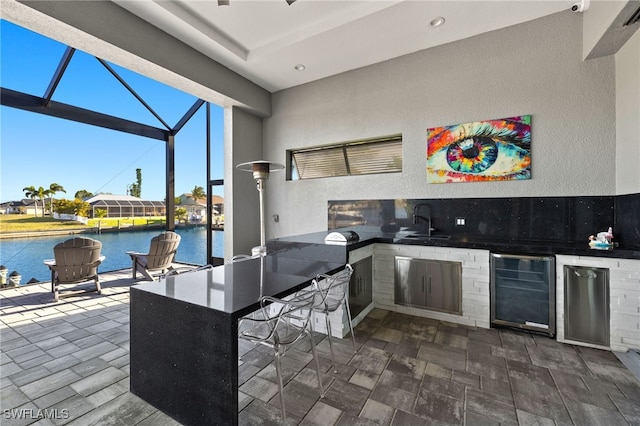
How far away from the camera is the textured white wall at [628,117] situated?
7.79ft

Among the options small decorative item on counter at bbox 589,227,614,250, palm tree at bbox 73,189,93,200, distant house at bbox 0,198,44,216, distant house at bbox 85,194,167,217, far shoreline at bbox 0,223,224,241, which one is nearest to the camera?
small decorative item on counter at bbox 589,227,614,250

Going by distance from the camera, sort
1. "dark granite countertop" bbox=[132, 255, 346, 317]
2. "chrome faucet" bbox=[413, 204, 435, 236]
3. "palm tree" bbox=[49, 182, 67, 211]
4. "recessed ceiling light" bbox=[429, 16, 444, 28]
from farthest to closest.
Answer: "palm tree" bbox=[49, 182, 67, 211]
"chrome faucet" bbox=[413, 204, 435, 236]
"recessed ceiling light" bbox=[429, 16, 444, 28]
"dark granite countertop" bbox=[132, 255, 346, 317]

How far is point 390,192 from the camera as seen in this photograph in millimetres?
3818

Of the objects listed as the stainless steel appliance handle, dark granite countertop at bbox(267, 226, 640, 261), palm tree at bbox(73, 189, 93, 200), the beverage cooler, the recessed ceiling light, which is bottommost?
the beverage cooler

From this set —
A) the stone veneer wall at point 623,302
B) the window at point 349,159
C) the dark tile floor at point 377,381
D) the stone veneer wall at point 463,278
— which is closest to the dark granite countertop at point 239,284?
the dark tile floor at point 377,381

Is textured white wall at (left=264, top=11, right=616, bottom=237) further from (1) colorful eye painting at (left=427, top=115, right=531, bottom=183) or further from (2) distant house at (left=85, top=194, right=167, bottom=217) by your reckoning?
(2) distant house at (left=85, top=194, right=167, bottom=217)

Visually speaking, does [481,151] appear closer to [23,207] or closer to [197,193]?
[197,193]

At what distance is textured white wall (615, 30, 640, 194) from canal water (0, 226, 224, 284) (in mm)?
5299

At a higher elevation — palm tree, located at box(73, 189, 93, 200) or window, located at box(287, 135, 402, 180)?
window, located at box(287, 135, 402, 180)

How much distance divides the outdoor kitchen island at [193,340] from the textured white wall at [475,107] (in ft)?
8.65

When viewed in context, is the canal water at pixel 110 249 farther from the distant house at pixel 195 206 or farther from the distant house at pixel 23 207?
the distant house at pixel 23 207

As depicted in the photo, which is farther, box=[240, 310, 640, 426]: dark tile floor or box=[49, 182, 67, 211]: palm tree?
box=[49, 182, 67, 211]: palm tree

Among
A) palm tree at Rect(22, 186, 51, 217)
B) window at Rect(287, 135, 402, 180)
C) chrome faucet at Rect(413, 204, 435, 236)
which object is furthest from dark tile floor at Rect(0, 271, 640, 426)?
window at Rect(287, 135, 402, 180)

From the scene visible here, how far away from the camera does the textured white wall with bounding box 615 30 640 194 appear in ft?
7.79
